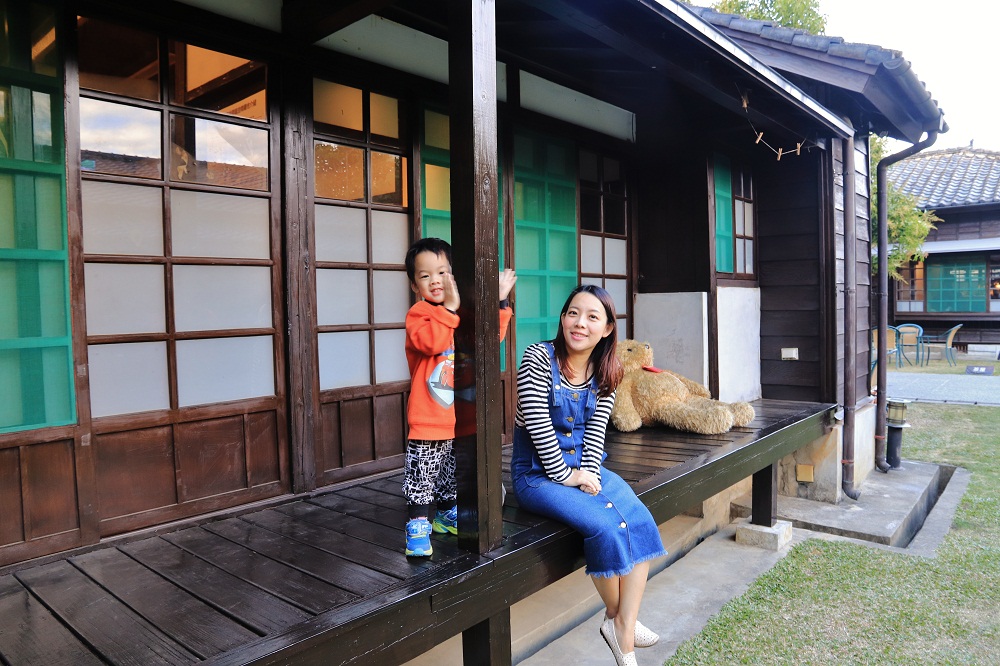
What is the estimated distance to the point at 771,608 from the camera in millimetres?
3695

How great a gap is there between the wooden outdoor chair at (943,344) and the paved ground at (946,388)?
257 centimetres

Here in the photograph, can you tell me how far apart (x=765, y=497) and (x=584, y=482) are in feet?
9.08

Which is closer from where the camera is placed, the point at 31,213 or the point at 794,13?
the point at 31,213

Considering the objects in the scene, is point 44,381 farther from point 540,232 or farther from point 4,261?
point 540,232

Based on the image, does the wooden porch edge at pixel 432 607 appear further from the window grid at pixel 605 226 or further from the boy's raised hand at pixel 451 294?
the window grid at pixel 605 226

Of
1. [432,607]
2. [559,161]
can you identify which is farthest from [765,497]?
[432,607]

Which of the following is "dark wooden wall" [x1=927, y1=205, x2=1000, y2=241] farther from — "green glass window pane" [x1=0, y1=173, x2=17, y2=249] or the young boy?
"green glass window pane" [x1=0, y1=173, x2=17, y2=249]

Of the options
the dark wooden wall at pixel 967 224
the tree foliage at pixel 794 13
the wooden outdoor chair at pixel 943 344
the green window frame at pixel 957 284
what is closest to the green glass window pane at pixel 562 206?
the tree foliage at pixel 794 13

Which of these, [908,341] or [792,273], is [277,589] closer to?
[792,273]

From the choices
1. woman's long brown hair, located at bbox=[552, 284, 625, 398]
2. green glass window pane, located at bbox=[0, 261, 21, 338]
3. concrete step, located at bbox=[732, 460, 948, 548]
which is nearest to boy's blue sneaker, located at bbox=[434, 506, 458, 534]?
woman's long brown hair, located at bbox=[552, 284, 625, 398]

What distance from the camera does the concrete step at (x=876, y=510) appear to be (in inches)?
194

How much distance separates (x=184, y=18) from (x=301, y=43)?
1.83 feet

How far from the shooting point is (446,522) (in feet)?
8.41

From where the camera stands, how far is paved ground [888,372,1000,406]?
34.9 feet
